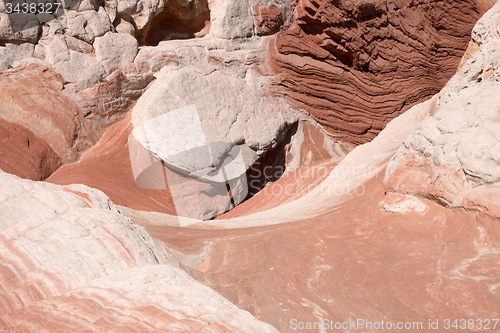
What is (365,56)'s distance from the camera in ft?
29.6

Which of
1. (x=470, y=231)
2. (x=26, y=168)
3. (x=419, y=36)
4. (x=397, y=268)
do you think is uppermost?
(x=419, y=36)

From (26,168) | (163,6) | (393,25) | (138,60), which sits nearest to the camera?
(26,168)

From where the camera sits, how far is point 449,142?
3504 mm

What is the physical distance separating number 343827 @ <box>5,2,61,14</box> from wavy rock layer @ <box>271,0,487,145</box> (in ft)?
15.0

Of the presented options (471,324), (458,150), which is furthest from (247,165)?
(471,324)

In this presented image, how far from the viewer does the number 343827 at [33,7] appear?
6406 millimetres

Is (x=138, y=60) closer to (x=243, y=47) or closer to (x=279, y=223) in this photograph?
(x=243, y=47)

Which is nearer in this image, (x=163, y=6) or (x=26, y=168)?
(x=26, y=168)

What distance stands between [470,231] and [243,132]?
17.2 ft

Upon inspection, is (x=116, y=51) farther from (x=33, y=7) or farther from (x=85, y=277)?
(x=85, y=277)

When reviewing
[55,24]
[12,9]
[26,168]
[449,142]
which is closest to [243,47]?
[55,24]

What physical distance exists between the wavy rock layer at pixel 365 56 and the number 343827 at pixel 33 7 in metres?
4.57

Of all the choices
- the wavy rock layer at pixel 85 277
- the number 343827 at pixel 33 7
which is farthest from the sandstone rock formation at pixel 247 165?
the number 343827 at pixel 33 7

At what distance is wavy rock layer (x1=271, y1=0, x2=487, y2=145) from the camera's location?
8.60 m
